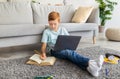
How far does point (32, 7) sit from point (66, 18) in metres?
0.70

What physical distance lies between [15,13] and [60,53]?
1272 mm

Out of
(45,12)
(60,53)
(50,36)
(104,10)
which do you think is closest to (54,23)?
(50,36)

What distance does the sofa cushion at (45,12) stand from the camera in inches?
131

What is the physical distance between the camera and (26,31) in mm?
2631

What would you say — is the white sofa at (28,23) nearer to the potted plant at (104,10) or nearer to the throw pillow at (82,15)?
the throw pillow at (82,15)

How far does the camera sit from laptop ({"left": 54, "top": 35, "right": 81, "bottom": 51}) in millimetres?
2189

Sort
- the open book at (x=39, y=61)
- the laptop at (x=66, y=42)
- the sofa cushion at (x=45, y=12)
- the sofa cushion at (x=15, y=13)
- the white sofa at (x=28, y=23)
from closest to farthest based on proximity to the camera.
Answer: the open book at (x=39, y=61) < the laptop at (x=66, y=42) < the white sofa at (x=28, y=23) < the sofa cushion at (x=15, y=13) < the sofa cushion at (x=45, y=12)

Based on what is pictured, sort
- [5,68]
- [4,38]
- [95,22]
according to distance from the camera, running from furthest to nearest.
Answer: [95,22] → [4,38] → [5,68]

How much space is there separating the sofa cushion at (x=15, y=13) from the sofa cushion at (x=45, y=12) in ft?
0.37

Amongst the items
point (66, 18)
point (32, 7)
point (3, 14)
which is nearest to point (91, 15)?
point (66, 18)

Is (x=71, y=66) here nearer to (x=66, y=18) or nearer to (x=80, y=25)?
(x=80, y=25)

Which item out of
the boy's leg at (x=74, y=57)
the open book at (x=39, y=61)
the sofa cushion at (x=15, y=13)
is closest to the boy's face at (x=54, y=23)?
the boy's leg at (x=74, y=57)

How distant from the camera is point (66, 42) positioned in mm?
2225

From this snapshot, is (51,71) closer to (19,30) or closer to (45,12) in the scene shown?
(19,30)
